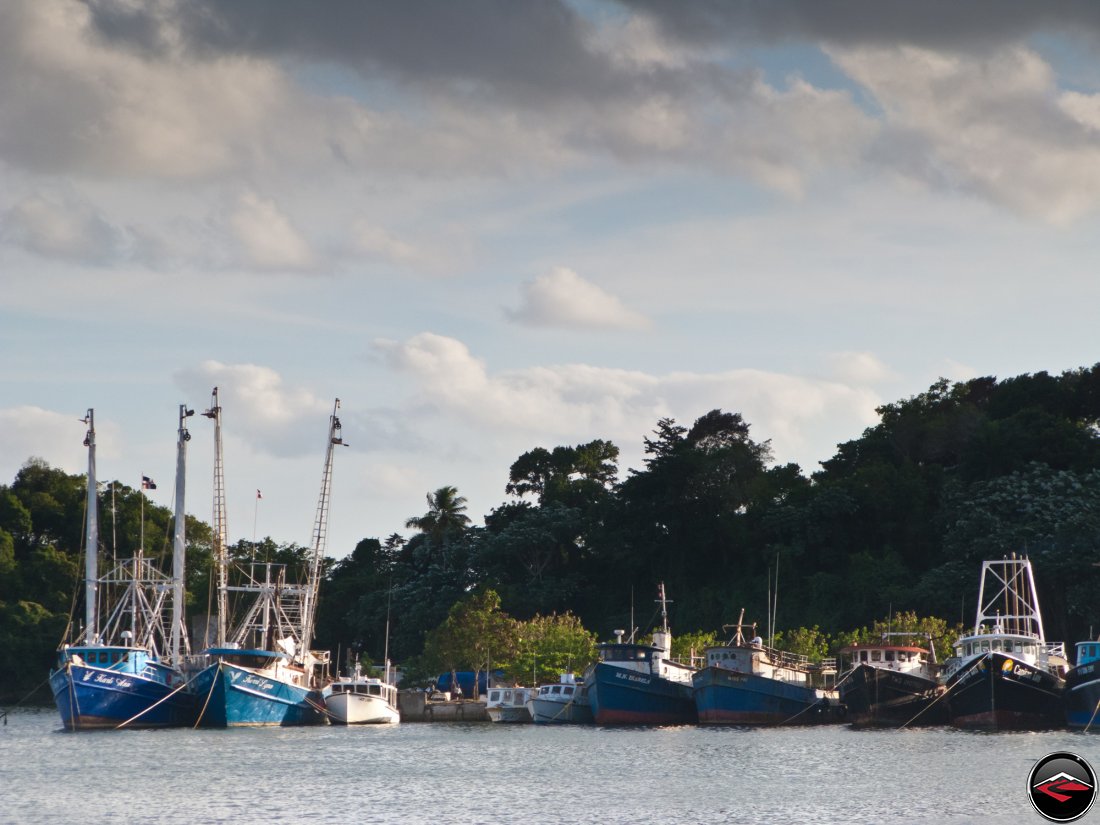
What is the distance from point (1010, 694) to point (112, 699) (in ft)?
164

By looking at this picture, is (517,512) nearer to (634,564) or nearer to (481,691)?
(634,564)

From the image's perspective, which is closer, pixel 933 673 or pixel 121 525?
pixel 933 673

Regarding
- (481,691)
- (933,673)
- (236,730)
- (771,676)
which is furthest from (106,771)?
(481,691)

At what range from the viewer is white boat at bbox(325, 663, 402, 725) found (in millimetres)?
103312

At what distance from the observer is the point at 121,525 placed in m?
156

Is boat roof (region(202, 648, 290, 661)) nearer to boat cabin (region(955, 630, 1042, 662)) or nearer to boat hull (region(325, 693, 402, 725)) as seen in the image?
boat hull (region(325, 693, 402, 725))

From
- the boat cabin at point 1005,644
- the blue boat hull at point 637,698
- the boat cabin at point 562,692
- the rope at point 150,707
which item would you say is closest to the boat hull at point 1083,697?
the boat cabin at point 1005,644

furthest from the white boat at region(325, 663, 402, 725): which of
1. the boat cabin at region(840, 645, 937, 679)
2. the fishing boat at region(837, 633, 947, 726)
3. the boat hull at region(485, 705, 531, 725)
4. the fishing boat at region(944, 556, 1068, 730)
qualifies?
the fishing boat at region(944, 556, 1068, 730)

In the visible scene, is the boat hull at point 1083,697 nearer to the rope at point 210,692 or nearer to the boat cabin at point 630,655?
the boat cabin at point 630,655

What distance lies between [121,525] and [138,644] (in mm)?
45571

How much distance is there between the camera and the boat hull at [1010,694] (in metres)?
81.8

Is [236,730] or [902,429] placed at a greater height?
[902,429]

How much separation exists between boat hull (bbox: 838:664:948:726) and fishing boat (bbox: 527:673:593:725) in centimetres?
1930

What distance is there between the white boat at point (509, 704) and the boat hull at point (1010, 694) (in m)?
32.8
